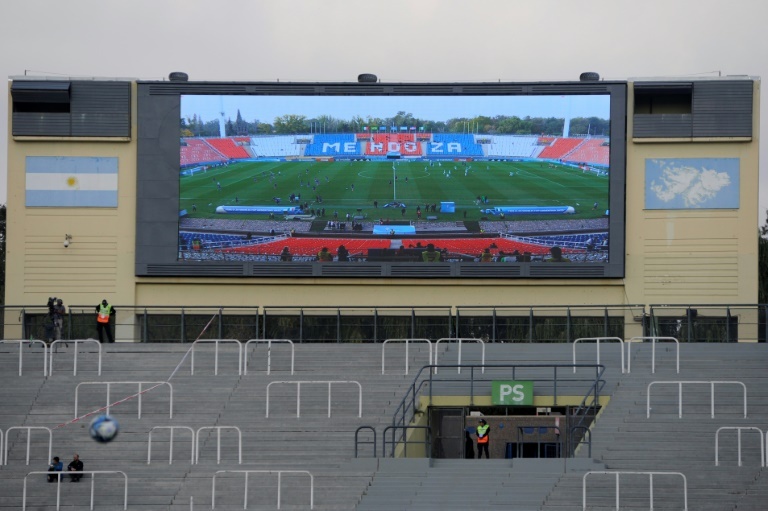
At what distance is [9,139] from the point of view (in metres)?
41.2

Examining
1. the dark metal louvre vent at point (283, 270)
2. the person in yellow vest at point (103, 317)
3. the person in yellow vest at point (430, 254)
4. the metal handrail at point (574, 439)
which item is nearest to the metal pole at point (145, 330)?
the person in yellow vest at point (103, 317)

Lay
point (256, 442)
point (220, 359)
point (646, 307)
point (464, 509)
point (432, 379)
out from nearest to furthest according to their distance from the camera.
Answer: point (464, 509)
point (256, 442)
point (432, 379)
point (220, 359)
point (646, 307)

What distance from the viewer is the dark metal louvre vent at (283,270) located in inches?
1597

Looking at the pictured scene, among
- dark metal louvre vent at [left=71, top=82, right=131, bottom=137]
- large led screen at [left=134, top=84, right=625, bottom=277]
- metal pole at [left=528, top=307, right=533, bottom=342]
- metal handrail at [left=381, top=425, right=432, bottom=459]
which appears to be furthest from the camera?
dark metal louvre vent at [left=71, top=82, right=131, bottom=137]

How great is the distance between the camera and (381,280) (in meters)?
40.7

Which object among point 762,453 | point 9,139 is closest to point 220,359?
point 9,139

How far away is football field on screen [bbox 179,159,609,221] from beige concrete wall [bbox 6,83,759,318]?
60.6 inches

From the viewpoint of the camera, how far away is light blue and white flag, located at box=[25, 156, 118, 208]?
135 feet

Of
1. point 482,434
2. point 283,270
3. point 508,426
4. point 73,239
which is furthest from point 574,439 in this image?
point 73,239

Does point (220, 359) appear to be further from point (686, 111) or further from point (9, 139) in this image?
point (686, 111)

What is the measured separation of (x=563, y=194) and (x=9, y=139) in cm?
1469

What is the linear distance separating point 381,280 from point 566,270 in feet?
15.8

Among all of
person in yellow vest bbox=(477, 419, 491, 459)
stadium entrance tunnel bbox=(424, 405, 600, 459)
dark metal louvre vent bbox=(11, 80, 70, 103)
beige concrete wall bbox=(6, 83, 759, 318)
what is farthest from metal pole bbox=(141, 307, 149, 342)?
person in yellow vest bbox=(477, 419, 491, 459)

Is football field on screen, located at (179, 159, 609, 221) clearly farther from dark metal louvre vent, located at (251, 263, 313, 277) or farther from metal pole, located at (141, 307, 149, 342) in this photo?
metal pole, located at (141, 307, 149, 342)
